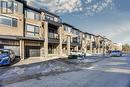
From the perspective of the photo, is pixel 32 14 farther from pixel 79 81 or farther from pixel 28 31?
pixel 79 81

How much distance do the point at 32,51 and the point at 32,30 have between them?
4498 mm

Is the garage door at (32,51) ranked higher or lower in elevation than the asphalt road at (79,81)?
higher

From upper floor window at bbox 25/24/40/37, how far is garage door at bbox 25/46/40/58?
9.07 feet

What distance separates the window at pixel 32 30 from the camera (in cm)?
4016

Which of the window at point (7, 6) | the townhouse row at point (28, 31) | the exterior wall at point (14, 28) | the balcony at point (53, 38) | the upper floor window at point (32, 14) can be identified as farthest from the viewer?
the balcony at point (53, 38)

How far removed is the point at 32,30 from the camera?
4188cm

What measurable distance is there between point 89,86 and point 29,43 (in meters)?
29.6

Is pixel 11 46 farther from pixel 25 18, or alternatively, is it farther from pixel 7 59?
pixel 7 59

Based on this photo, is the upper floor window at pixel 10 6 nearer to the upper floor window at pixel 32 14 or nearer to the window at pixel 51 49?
the upper floor window at pixel 32 14

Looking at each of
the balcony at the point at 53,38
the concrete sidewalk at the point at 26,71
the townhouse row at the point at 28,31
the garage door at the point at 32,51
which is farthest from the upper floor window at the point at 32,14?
the concrete sidewalk at the point at 26,71

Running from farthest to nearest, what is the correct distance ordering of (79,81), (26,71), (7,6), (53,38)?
(53,38) < (7,6) < (26,71) < (79,81)

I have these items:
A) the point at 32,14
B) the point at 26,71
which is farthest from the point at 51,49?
the point at 26,71

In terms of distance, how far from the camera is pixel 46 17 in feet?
154

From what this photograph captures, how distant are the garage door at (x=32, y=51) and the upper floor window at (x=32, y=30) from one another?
9.07ft
